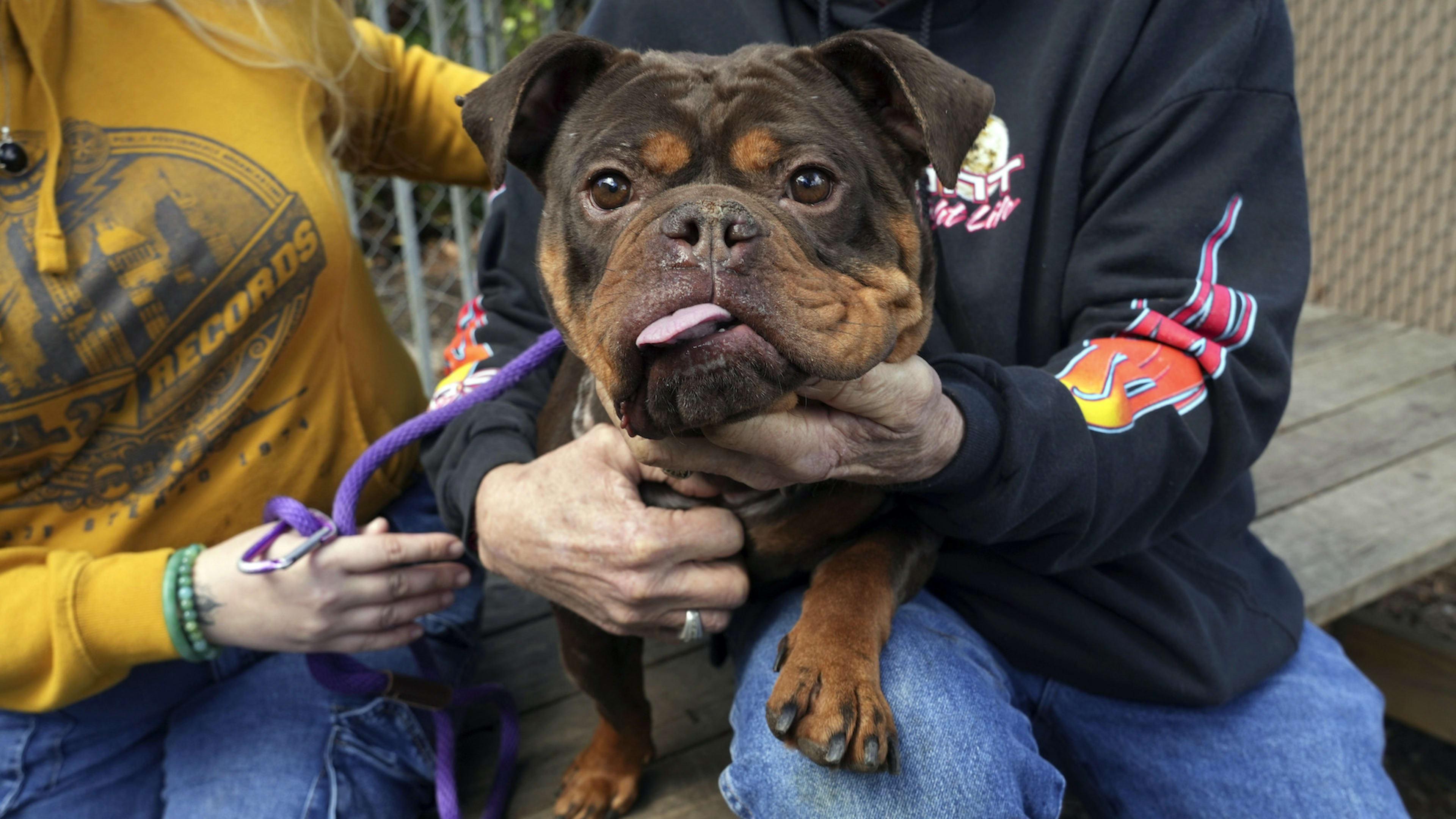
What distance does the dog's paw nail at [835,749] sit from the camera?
1663 mm

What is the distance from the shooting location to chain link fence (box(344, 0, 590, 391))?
5117mm

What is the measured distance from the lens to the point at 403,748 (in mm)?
2461

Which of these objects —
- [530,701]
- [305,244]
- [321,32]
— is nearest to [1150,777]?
[530,701]

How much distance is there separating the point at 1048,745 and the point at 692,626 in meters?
0.99

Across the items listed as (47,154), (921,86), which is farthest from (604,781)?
(47,154)

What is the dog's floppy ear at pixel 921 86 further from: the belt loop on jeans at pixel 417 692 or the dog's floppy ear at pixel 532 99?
the belt loop on jeans at pixel 417 692

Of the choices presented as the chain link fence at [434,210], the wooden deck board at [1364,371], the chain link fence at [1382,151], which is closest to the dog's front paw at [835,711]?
the chain link fence at [434,210]

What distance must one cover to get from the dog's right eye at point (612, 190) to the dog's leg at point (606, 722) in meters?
0.94

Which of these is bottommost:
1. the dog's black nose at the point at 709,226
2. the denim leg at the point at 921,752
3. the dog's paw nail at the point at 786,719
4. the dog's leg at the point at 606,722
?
the dog's leg at the point at 606,722

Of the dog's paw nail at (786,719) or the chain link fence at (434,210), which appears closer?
the dog's paw nail at (786,719)

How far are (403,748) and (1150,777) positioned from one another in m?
1.74

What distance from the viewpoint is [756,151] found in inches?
68.1

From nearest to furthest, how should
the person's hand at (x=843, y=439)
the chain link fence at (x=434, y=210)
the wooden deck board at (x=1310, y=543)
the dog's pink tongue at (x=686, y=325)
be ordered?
the dog's pink tongue at (x=686, y=325), the person's hand at (x=843, y=439), the wooden deck board at (x=1310, y=543), the chain link fence at (x=434, y=210)

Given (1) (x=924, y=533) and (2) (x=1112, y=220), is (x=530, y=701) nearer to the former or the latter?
(1) (x=924, y=533)
